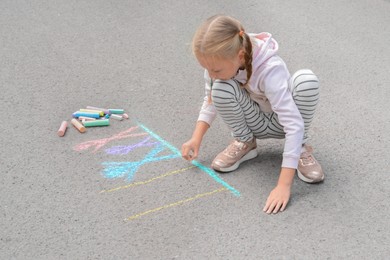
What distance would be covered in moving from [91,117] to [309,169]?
0.76 metres

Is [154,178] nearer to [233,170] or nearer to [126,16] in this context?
[233,170]

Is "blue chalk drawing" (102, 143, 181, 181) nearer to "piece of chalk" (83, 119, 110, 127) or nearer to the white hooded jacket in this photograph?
"piece of chalk" (83, 119, 110, 127)

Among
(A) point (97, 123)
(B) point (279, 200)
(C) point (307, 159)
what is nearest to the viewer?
(B) point (279, 200)

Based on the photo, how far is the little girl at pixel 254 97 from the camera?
1.32 metres

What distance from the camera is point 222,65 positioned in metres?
1.33

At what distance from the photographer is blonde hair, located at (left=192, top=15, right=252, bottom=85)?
130 centimetres

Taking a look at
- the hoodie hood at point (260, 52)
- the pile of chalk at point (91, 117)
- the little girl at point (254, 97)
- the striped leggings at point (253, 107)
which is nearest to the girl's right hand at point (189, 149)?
the little girl at point (254, 97)

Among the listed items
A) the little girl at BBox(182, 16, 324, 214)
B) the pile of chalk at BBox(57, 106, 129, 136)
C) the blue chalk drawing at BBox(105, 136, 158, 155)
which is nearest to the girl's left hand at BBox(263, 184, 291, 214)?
the little girl at BBox(182, 16, 324, 214)

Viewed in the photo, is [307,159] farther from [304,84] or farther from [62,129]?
[62,129]

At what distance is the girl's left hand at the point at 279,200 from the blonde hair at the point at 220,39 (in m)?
0.38

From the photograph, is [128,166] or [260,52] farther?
[128,166]

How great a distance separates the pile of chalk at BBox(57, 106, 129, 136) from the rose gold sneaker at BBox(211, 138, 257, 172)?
0.42 meters

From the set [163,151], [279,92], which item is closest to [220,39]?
[279,92]

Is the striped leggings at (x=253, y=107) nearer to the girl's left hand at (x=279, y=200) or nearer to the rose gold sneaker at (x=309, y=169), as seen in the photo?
the rose gold sneaker at (x=309, y=169)
